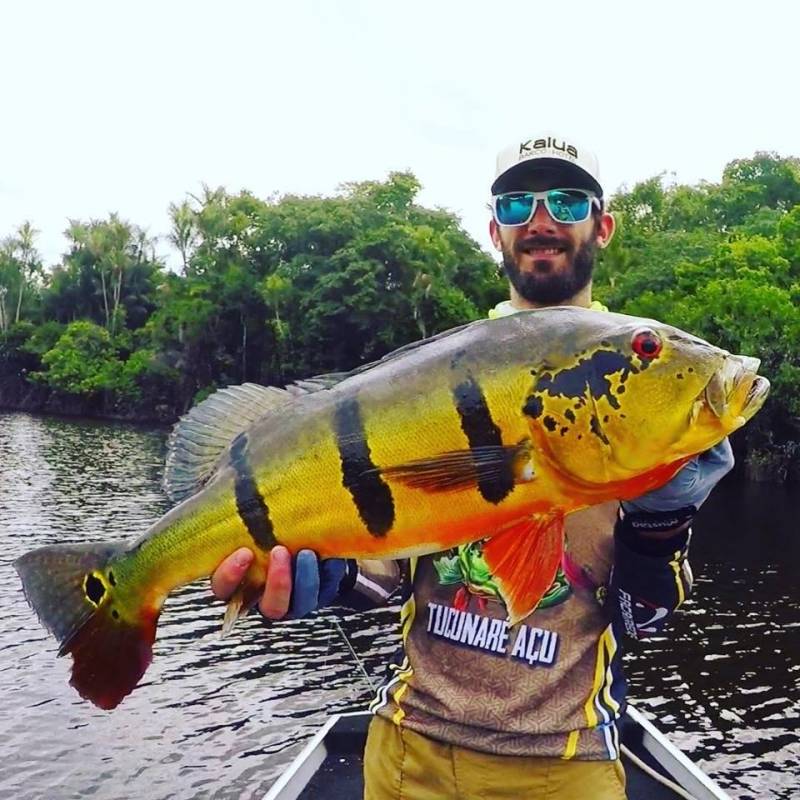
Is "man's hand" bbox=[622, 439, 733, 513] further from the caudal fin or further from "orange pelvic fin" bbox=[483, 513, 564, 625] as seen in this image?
the caudal fin

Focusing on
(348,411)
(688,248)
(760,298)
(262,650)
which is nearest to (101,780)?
(262,650)

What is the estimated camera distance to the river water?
10.4 meters

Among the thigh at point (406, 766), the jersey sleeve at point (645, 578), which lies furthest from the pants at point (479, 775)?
the jersey sleeve at point (645, 578)

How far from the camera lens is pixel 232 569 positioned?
97.6 inches

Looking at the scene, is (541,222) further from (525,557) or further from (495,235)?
(525,557)

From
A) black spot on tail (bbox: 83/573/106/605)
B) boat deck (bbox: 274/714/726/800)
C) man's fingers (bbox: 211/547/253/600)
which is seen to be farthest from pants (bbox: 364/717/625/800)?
boat deck (bbox: 274/714/726/800)

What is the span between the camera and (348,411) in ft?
7.86

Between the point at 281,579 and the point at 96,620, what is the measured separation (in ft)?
2.03

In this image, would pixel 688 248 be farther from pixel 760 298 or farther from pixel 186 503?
pixel 186 503

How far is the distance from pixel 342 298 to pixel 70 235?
137 ft

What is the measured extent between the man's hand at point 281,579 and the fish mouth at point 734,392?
1.17 metres

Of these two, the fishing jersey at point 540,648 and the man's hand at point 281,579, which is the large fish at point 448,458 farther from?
the fishing jersey at point 540,648

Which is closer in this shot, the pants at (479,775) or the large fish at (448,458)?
the large fish at (448,458)

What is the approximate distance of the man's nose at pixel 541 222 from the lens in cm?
314
